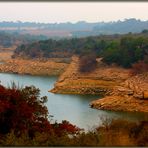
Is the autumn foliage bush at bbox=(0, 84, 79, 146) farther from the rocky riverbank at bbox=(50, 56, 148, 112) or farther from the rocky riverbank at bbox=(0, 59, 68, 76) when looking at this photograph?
the rocky riverbank at bbox=(0, 59, 68, 76)

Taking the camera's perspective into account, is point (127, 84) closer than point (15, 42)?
Yes

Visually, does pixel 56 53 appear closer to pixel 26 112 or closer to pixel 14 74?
pixel 14 74

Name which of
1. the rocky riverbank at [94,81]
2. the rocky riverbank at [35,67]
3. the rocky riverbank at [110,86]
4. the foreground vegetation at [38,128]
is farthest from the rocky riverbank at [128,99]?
the rocky riverbank at [35,67]

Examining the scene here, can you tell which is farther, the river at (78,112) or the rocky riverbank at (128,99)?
the rocky riverbank at (128,99)

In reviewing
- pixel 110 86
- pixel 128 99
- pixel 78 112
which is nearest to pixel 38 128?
pixel 78 112

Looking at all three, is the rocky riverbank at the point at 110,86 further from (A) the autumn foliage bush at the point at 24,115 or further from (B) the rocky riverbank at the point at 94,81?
(A) the autumn foliage bush at the point at 24,115

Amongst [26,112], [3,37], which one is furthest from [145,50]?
[3,37]
